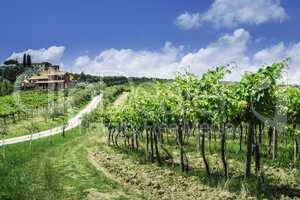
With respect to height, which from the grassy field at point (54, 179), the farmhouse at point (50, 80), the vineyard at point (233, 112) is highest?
the farmhouse at point (50, 80)

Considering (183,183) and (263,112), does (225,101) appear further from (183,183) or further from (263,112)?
(183,183)

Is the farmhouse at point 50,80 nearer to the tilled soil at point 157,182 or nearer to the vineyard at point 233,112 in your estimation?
the vineyard at point 233,112

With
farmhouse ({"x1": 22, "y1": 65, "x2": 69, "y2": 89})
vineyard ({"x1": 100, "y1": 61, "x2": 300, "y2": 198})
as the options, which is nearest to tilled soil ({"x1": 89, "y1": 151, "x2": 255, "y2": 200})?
vineyard ({"x1": 100, "y1": 61, "x2": 300, "y2": 198})

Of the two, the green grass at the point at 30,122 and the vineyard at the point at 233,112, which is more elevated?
the vineyard at the point at 233,112

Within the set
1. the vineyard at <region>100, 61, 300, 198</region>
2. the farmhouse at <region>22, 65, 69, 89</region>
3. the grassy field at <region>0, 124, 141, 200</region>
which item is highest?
the farmhouse at <region>22, 65, 69, 89</region>

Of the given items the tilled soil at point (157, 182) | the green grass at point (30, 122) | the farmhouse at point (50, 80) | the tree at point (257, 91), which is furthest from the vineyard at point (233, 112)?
the farmhouse at point (50, 80)

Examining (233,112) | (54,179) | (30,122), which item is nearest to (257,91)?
(233,112)

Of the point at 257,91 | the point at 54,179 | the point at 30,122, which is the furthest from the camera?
the point at 30,122

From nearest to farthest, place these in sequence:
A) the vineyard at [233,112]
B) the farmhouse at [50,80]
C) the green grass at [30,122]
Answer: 1. the vineyard at [233,112]
2. the green grass at [30,122]
3. the farmhouse at [50,80]

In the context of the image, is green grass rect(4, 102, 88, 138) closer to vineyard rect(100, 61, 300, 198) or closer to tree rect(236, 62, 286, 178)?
vineyard rect(100, 61, 300, 198)

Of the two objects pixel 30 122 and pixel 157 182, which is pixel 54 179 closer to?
pixel 157 182

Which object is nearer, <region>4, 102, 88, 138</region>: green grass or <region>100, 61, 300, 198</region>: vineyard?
<region>100, 61, 300, 198</region>: vineyard

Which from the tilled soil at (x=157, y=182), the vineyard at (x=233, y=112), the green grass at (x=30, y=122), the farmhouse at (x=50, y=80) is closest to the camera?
the tilled soil at (x=157, y=182)

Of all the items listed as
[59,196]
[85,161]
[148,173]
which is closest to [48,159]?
[85,161]
